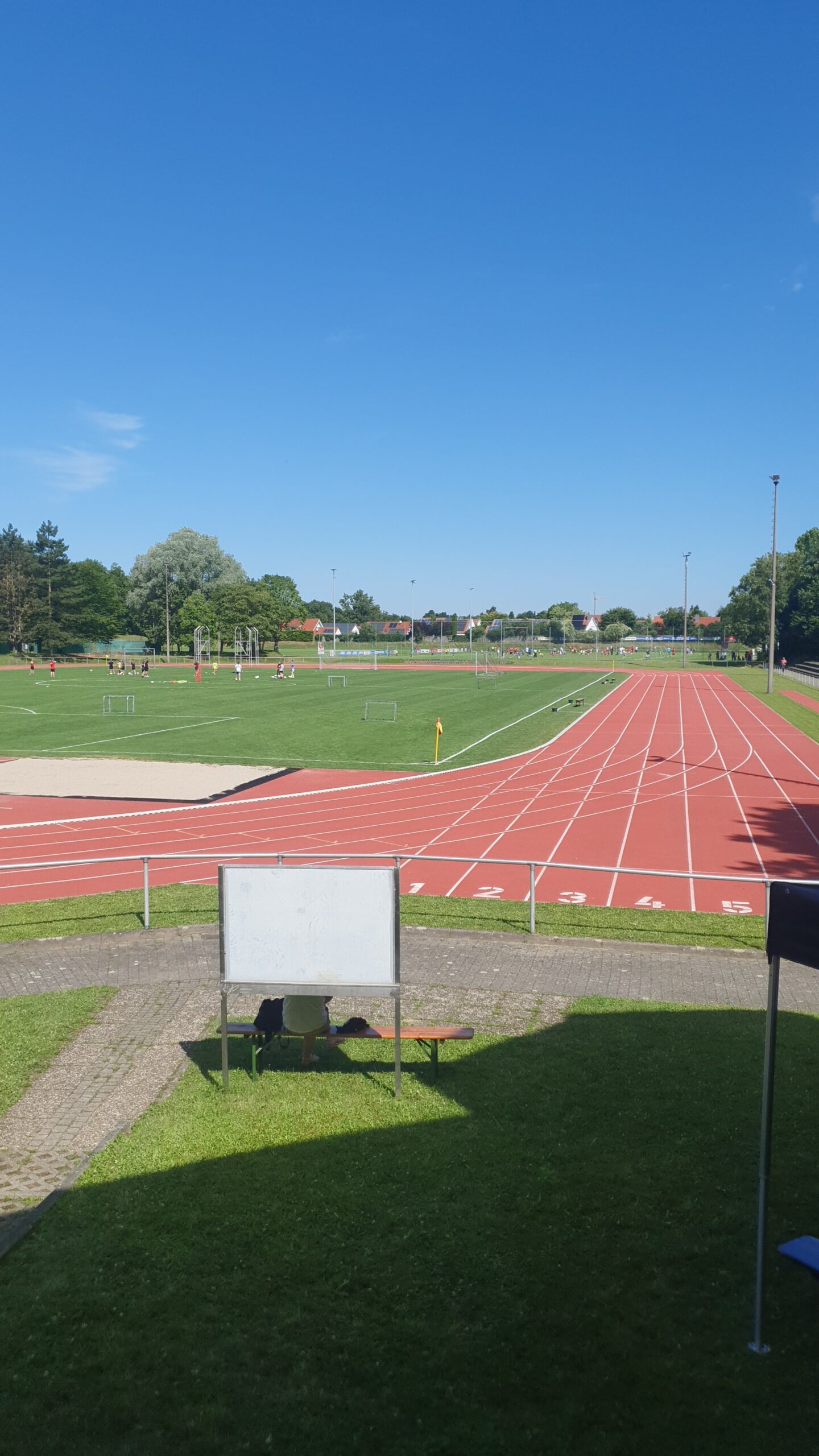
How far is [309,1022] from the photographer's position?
8.59 m

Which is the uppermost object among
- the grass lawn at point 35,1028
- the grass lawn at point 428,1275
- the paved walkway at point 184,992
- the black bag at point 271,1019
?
the black bag at point 271,1019

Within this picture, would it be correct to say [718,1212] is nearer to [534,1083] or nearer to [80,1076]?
[534,1083]

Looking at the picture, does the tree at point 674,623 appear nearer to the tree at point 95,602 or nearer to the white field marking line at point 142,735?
the tree at point 95,602

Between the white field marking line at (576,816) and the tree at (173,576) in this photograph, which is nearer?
the white field marking line at (576,816)

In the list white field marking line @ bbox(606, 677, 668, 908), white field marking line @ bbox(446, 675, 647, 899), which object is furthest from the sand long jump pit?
white field marking line @ bbox(606, 677, 668, 908)

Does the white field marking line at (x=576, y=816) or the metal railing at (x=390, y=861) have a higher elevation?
the metal railing at (x=390, y=861)

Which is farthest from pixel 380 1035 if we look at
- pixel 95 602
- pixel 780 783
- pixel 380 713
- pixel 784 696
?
pixel 95 602

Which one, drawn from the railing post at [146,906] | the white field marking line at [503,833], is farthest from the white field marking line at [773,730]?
the railing post at [146,906]

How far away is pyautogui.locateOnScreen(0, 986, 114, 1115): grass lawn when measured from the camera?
28.7 ft

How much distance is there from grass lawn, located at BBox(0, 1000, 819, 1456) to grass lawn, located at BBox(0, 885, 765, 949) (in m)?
4.64

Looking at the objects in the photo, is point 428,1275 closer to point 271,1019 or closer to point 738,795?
point 271,1019

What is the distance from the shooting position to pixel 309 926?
821cm

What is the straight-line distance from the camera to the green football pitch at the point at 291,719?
33.0 metres

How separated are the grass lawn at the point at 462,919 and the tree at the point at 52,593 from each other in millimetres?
100172
